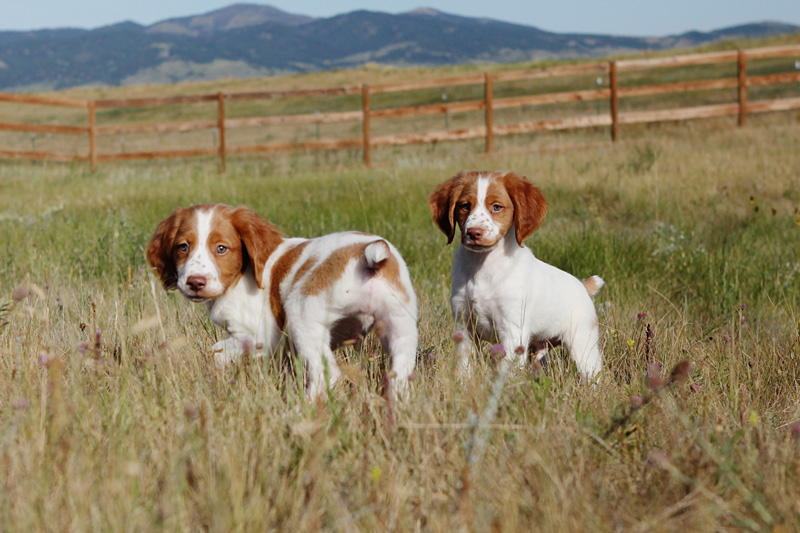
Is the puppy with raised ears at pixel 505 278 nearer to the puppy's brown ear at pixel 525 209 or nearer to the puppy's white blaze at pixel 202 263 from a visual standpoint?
the puppy's brown ear at pixel 525 209

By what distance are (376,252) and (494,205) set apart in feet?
2.81

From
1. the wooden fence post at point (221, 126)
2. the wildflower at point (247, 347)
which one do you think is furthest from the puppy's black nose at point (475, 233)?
the wooden fence post at point (221, 126)

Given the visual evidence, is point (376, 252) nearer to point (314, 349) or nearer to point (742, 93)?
point (314, 349)

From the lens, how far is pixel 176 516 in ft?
6.28

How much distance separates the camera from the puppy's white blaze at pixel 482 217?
3.34 m

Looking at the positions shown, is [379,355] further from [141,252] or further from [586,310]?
[141,252]

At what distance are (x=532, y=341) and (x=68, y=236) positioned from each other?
14.6 ft

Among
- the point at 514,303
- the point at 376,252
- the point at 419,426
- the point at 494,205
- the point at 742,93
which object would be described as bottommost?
the point at 419,426

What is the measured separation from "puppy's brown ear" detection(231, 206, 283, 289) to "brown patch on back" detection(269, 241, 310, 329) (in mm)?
52

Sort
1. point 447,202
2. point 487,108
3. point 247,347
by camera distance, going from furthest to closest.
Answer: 1. point 487,108
2. point 447,202
3. point 247,347

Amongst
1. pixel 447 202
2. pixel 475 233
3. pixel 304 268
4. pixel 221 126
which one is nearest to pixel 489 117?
pixel 221 126

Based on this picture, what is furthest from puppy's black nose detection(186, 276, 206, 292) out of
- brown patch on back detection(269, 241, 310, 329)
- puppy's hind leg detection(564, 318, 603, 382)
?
puppy's hind leg detection(564, 318, 603, 382)

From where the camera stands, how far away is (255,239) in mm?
3260

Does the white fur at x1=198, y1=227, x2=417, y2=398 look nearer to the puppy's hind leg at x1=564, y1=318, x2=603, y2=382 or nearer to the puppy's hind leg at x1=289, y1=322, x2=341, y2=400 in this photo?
the puppy's hind leg at x1=289, y1=322, x2=341, y2=400
